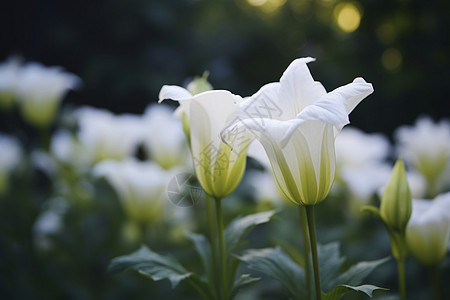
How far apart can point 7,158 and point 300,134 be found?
160cm

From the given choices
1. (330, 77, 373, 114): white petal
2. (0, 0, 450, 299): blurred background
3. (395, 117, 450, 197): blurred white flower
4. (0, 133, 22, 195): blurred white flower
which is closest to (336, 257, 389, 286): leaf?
(330, 77, 373, 114): white petal

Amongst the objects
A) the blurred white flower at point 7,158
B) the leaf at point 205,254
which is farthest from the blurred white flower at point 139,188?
the blurred white flower at point 7,158

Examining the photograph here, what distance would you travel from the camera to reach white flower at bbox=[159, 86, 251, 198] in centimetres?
69

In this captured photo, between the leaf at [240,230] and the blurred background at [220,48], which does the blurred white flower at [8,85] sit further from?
the blurred background at [220,48]

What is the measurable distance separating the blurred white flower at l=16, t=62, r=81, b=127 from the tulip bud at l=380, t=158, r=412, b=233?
4.57 feet

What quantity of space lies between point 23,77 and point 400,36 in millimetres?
3434

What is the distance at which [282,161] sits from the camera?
61cm

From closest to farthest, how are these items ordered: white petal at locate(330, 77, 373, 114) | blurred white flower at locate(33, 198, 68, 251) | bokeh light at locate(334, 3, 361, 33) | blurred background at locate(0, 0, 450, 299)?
white petal at locate(330, 77, 373, 114) → blurred white flower at locate(33, 198, 68, 251) → blurred background at locate(0, 0, 450, 299) → bokeh light at locate(334, 3, 361, 33)

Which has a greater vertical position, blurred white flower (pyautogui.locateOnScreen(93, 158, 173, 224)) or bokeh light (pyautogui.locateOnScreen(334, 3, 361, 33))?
bokeh light (pyautogui.locateOnScreen(334, 3, 361, 33))

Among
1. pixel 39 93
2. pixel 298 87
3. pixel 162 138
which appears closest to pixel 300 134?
pixel 298 87

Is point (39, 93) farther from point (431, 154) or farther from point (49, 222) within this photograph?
point (431, 154)

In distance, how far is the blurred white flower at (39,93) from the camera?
5.51 ft

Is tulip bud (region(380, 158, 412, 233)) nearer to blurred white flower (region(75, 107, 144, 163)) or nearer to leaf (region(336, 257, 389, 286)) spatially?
→ leaf (region(336, 257, 389, 286))

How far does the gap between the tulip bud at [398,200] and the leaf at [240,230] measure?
19cm
